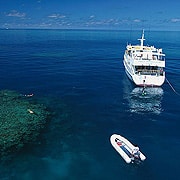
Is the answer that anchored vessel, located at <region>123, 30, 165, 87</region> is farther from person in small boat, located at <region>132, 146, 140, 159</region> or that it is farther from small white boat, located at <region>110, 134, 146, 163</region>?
person in small boat, located at <region>132, 146, 140, 159</region>

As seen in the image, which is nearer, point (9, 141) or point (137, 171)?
point (137, 171)

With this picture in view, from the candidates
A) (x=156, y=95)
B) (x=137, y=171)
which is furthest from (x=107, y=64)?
(x=137, y=171)

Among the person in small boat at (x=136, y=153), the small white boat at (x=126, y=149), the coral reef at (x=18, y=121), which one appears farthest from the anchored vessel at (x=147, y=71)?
the person in small boat at (x=136, y=153)

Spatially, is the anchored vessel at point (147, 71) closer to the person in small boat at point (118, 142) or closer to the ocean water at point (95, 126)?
the ocean water at point (95, 126)

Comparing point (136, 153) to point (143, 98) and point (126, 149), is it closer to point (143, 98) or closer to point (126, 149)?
point (126, 149)

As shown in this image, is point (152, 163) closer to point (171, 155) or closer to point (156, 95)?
point (171, 155)

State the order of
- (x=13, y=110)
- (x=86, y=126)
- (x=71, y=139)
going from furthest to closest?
(x=13, y=110) < (x=86, y=126) < (x=71, y=139)
